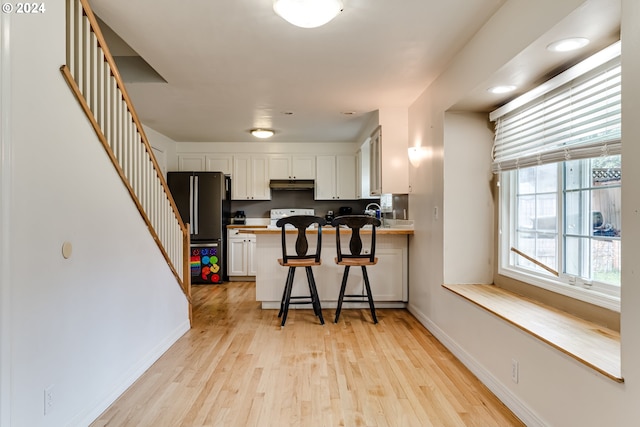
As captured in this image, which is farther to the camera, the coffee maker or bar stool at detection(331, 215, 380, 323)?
the coffee maker

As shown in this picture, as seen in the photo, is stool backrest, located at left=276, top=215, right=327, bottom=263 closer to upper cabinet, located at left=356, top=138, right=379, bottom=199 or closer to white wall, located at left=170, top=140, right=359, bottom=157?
upper cabinet, located at left=356, top=138, right=379, bottom=199

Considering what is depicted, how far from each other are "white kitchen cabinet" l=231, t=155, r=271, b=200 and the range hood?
187 millimetres

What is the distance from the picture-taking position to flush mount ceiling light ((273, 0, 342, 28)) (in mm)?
1845

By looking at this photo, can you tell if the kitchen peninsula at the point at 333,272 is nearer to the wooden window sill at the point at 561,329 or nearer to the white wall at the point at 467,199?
the white wall at the point at 467,199

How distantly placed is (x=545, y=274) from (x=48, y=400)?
2840 mm

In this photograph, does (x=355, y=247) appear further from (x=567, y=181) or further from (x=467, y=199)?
(x=567, y=181)

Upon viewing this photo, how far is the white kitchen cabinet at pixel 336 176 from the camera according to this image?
6.30 metres

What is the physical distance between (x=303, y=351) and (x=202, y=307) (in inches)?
74.6

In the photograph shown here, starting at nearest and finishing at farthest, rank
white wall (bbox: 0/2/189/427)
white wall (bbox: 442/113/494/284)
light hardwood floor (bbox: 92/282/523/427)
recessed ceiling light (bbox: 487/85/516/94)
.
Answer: white wall (bbox: 0/2/189/427) < light hardwood floor (bbox: 92/282/523/427) < recessed ceiling light (bbox: 487/85/516/94) < white wall (bbox: 442/113/494/284)

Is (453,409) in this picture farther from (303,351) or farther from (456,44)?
(456,44)

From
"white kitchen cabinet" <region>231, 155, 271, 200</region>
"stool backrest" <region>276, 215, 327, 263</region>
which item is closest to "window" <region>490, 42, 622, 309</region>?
"stool backrest" <region>276, 215, 327, 263</region>

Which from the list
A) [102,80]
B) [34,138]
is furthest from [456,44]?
[34,138]

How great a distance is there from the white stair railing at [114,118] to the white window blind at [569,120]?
2.63 metres

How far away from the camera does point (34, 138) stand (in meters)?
1.51
